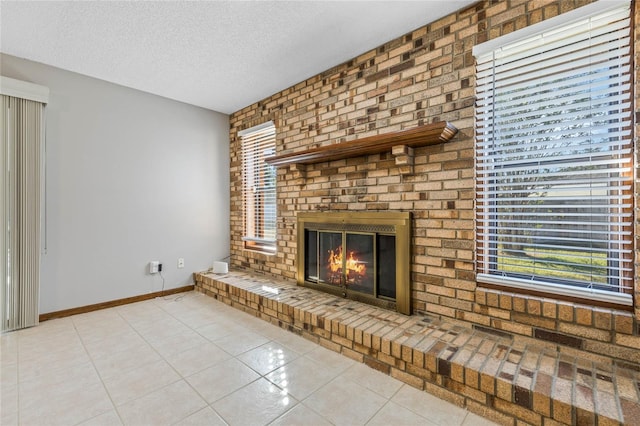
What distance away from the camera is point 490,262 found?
207 cm

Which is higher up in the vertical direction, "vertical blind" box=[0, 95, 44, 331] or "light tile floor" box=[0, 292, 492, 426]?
"vertical blind" box=[0, 95, 44, 331]

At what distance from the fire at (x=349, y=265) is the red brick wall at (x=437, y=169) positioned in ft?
1.47

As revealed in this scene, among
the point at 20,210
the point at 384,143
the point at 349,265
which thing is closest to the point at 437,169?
the point at 384,143

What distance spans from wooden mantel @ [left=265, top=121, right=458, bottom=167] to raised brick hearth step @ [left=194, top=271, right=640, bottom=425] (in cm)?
134

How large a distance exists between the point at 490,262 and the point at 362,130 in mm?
1522

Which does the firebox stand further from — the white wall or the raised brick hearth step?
the white wall

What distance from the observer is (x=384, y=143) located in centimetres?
226

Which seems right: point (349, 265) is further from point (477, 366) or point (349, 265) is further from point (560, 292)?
point (560, 292)

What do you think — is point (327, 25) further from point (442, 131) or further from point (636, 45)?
point (636, 45)

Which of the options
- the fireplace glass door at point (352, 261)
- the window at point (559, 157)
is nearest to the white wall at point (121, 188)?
the fireplace glass door at point (352, 261)

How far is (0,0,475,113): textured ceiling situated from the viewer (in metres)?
2.11

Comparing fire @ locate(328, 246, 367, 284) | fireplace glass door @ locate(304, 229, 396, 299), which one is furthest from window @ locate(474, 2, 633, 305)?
fire @ locate(328, 246, 367, 284)

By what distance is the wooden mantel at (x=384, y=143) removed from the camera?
2.02m

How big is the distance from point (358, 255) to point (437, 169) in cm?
Result: 103
